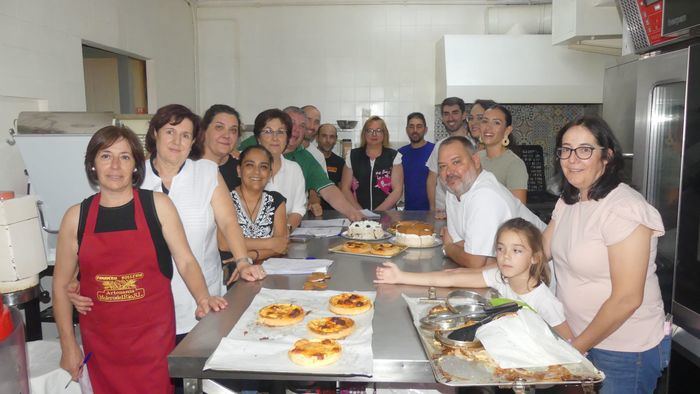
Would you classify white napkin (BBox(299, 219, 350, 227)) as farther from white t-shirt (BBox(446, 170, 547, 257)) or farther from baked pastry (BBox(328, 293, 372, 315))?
baked pastry (BBox(328, 293, 372, 315))

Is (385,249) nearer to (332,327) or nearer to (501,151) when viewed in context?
(332,327)

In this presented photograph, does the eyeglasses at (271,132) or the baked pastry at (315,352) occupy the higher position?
the eyeglasses at (271,132)

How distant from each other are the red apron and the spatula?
116 centimetres

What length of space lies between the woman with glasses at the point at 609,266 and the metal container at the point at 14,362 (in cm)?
165

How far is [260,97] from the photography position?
642 centimetres

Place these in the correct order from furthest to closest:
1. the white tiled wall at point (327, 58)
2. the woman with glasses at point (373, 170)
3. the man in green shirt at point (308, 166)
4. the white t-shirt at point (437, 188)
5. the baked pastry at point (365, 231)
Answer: the white tiled wall at point (327, 58) → the woman with glasses at point (373, 170) → the white t-shirt at point (437, 188) → the man in green shirt at point (308, 166) → the baked pastry at point (365, 231)

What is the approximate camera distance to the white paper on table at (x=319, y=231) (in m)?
3.09

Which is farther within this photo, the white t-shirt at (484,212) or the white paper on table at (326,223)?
the white paper on table at (326,223)

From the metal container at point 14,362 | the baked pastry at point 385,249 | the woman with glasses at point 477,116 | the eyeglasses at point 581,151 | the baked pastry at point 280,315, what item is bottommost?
the baked pastry at point 280,315

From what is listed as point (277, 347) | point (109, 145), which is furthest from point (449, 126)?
point (277, 347)

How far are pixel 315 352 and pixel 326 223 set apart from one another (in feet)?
6.90

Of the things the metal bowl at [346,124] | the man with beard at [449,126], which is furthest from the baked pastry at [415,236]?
the metal bowl at [346,124]

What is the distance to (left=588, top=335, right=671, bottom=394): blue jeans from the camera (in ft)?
6.11

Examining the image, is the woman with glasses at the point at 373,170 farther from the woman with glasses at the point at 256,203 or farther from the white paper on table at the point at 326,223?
the woman with glasses at the point at 256,203
